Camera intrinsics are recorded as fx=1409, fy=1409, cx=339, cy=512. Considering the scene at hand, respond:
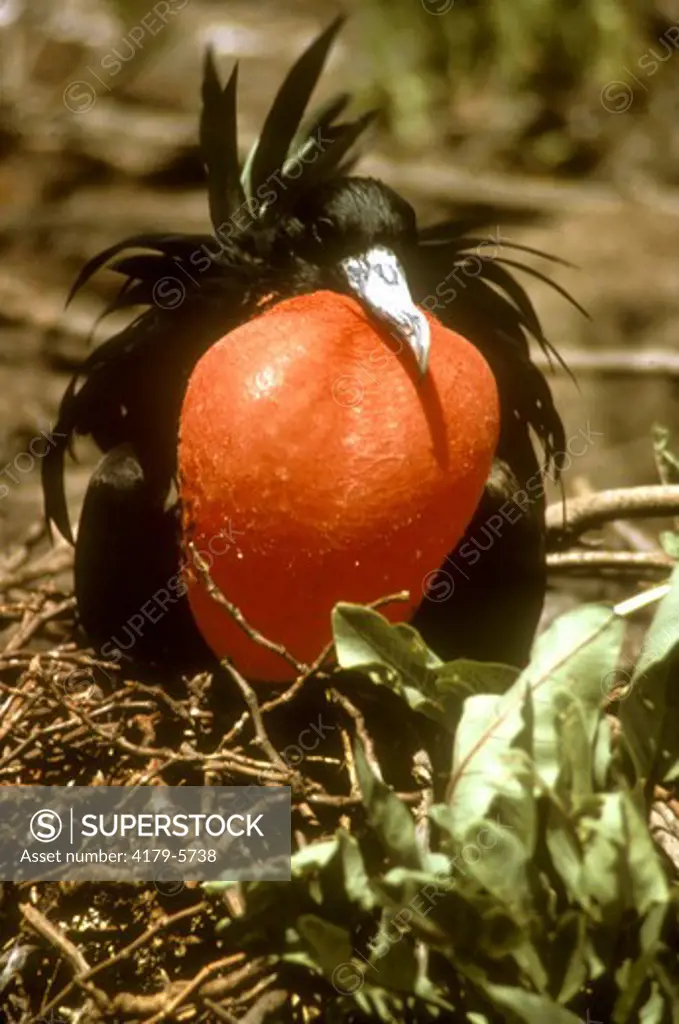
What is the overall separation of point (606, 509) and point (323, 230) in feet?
2.10

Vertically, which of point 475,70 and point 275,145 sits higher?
point 275,145

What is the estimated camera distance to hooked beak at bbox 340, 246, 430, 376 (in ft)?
4.53

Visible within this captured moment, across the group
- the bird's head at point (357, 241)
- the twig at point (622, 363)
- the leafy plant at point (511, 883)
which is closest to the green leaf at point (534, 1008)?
the leafy plant at point (511, 883)

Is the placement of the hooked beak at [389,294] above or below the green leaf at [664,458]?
above

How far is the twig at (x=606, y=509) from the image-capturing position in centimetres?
185

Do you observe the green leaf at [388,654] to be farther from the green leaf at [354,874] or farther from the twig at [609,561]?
the twig at [609,561]

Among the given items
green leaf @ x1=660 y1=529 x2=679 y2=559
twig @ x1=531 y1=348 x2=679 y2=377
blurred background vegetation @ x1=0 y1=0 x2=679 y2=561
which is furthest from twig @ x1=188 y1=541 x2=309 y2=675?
blurred background vegetation @ x1=0 y1=0 x2=679 y2=561

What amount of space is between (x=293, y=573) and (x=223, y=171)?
1.66ft

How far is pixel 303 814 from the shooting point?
141 cm

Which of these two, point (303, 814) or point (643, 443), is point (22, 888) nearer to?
point (303, 814)

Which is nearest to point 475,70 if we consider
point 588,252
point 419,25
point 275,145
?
point 419,25

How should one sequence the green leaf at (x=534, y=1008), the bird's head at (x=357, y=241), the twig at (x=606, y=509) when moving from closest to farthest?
the green leaf at (x=534, y=1008), the bird's head at (x=357, y=241), the twig at (x=606, y=509)

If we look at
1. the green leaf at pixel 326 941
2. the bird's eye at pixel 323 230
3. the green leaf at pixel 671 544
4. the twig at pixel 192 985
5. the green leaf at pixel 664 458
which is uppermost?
the bird's eye at pixel 323 230
